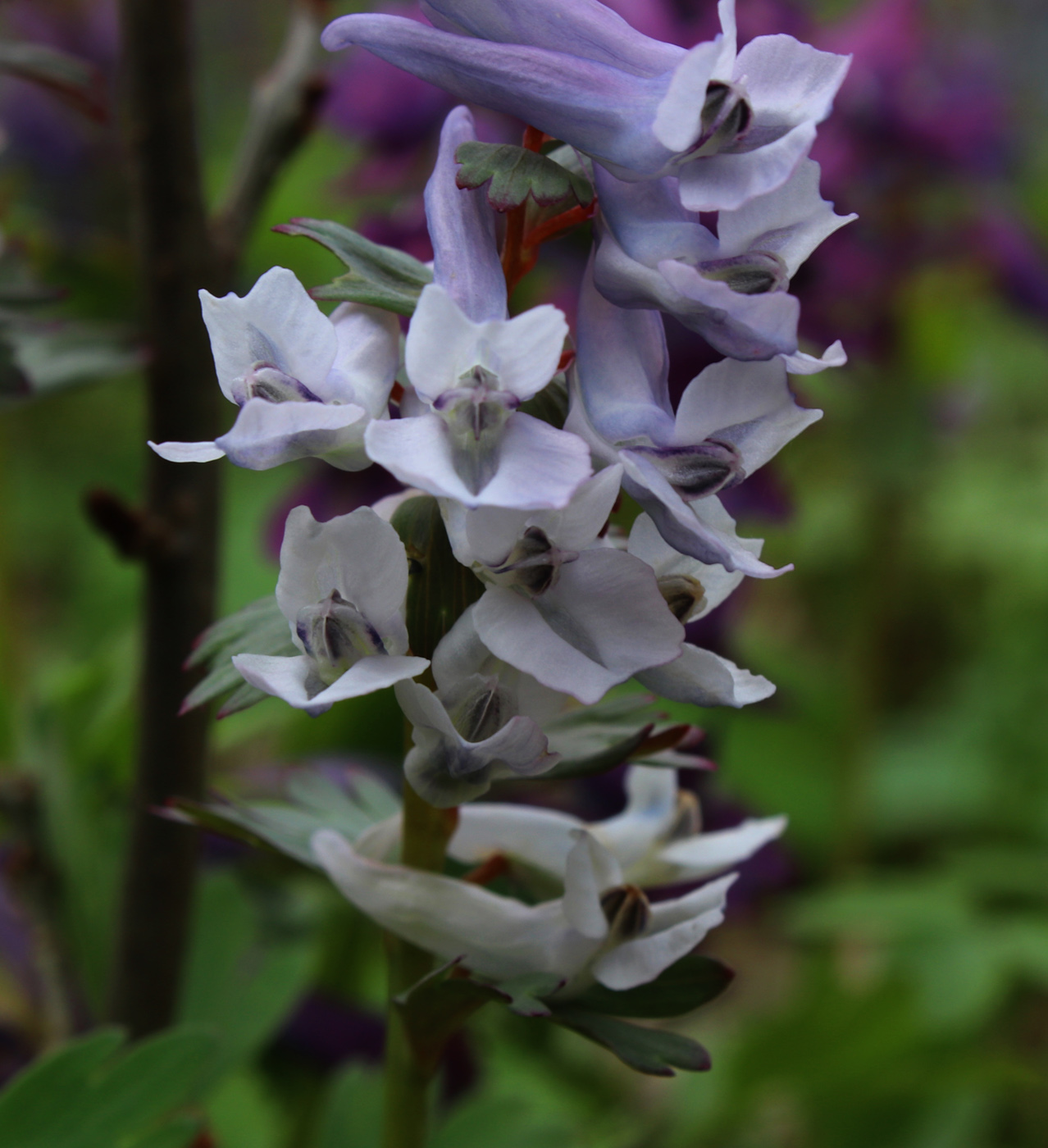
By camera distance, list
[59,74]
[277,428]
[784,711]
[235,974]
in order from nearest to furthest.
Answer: [277,428]
[59,74]
[235,974]
[784,711]

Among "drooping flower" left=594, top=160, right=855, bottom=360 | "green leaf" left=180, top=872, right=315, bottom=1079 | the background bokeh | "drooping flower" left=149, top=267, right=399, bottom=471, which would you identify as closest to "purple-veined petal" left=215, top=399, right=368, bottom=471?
"drooping flower" left=149, top=267, right=399, bottom=471

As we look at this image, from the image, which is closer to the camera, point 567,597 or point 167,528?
point 567,597

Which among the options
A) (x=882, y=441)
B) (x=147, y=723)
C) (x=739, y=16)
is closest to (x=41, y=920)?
(x=147, y=723)

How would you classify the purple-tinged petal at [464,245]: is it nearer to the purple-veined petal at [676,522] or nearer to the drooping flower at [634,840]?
the purple-veined petal at [676,522]

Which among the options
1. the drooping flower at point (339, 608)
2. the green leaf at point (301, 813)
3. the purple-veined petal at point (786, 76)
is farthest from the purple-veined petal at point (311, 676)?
the purple-veined petal at point (786, 76)

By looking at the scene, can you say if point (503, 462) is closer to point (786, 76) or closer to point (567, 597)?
point (567, 597)

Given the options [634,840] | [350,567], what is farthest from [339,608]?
[634,840]
